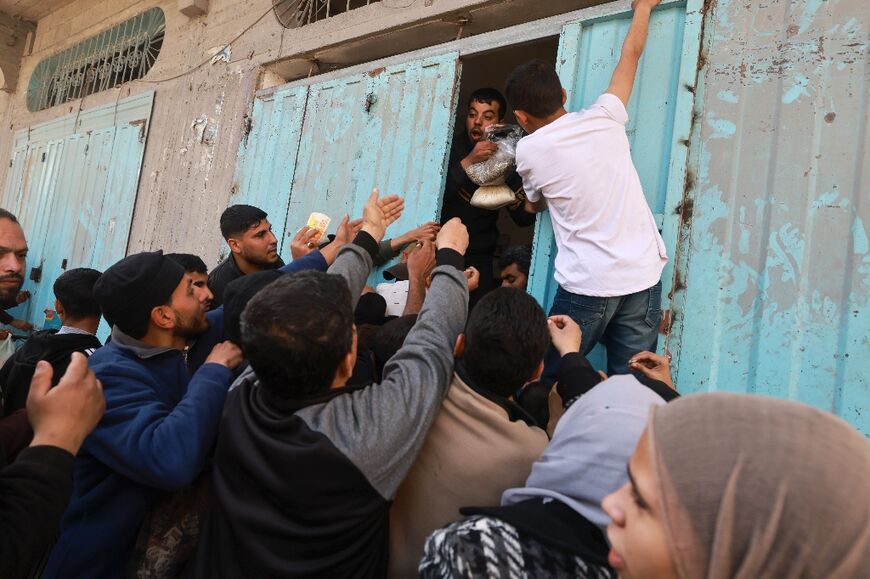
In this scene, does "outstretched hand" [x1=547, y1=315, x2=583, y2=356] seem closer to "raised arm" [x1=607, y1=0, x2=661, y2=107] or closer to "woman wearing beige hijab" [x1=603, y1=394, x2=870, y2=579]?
"woman wearing beige hijab" [x1=603, y1=394, x2=870, y2=579]

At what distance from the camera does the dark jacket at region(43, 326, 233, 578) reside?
1396 millimetres

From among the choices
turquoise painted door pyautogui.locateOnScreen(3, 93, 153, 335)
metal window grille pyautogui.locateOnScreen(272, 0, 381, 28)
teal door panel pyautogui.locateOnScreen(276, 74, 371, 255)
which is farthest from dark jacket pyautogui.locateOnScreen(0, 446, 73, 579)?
turquoise painted door pyautogui.locateOnScreen(3, 93, 153, 335)

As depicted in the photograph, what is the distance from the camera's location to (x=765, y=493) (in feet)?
2.11

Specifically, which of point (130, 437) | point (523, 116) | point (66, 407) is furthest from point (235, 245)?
point (66, 407)

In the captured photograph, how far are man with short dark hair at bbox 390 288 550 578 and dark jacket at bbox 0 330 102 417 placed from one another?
1390 millimetres

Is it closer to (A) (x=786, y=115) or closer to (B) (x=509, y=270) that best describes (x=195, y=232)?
(B) (x=509, y=270)

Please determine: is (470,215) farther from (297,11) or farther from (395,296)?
(297,11)

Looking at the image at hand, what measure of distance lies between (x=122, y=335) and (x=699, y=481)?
5.70 ft

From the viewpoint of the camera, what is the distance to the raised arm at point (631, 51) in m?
2.41

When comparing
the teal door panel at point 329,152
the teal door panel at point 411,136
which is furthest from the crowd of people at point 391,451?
the teal door panel at point 329,152


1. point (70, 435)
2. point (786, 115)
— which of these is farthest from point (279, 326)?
point (786, 115)

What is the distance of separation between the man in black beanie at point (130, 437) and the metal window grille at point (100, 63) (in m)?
5.44

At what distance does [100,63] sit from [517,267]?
647 centimetres

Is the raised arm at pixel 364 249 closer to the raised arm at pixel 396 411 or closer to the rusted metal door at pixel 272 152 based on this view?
the raised arm at pixel 396 411
